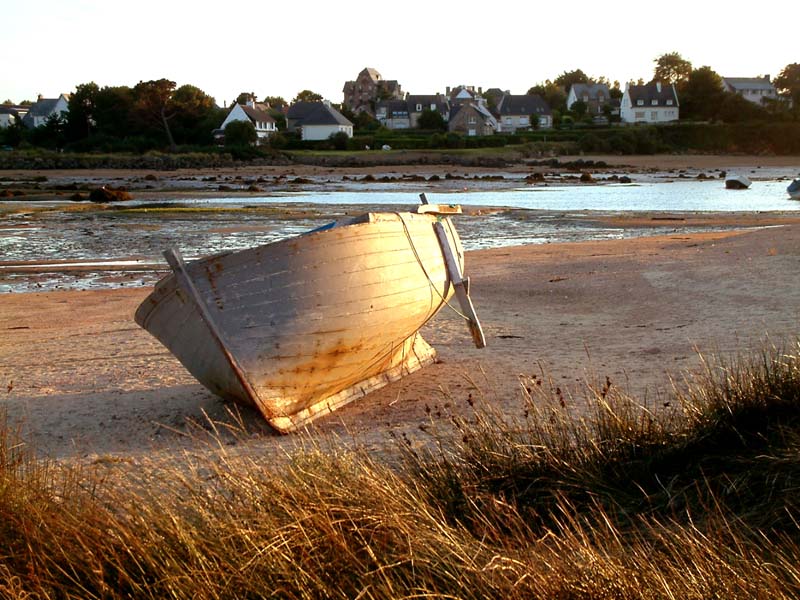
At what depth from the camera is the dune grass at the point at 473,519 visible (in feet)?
12.2

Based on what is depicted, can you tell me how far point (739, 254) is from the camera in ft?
50.8

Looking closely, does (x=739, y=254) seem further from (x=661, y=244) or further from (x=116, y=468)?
(x=116, y=468)

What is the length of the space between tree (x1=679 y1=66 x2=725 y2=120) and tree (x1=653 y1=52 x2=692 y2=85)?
12132mm

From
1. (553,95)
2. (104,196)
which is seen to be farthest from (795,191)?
(553,95)

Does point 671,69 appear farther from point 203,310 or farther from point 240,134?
point 203,310

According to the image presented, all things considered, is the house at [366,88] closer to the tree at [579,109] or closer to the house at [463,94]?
the house at [463,94]

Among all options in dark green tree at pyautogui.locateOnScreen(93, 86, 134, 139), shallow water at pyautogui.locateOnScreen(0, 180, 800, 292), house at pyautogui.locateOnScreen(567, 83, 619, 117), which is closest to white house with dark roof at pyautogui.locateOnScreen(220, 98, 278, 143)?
dark green tree at pyautogui.locateOnScreen(93, 86, 134, 139)

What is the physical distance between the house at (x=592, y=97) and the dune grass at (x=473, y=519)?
378 ft

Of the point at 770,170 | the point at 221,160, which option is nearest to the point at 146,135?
the point at 221,160

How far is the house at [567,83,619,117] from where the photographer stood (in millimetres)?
118500

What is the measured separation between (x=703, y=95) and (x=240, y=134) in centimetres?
4973

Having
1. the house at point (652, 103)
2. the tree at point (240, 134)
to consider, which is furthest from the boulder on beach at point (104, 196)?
the house at point (652, 103)

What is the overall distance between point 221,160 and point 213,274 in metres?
66.2

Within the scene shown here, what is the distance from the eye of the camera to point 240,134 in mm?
77250
